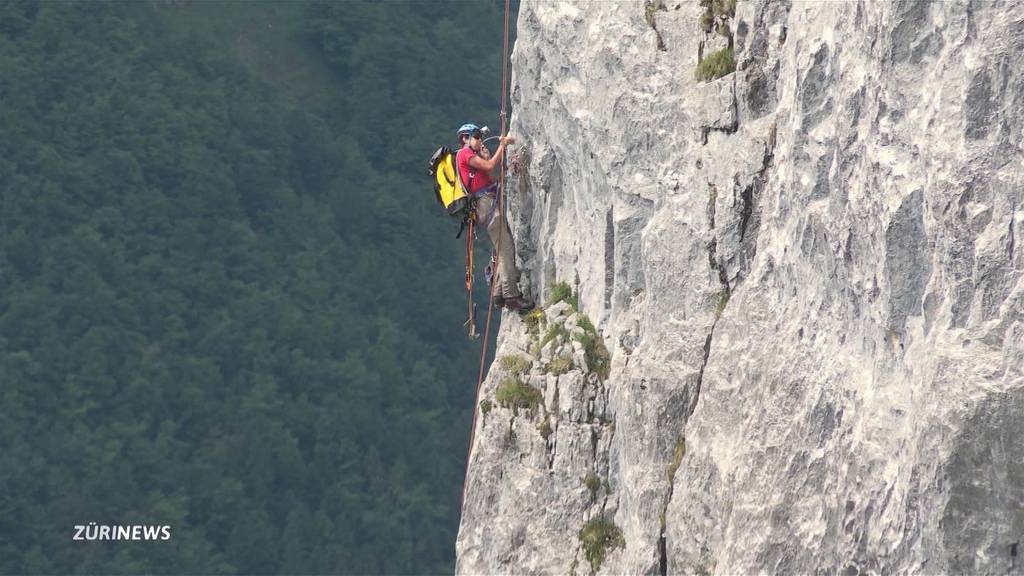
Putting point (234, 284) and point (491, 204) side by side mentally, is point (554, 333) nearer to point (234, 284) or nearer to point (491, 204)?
point (491, 204)

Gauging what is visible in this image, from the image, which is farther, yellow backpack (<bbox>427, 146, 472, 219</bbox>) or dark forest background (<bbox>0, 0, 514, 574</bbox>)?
dark forest background (<bbox>0, 0, 514, 574</bbox>)

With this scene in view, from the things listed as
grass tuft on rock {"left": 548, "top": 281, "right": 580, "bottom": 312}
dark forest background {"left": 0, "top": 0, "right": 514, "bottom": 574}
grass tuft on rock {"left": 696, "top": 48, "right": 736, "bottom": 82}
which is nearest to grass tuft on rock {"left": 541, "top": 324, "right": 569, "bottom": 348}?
grass tuft on rock {"left": 548, "top": 281, "right": 580, "bottom": 312}

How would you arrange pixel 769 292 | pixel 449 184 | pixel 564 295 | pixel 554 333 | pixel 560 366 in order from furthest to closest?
pixel 449 184 < pixel 564 295 < pixel 554 333 < pixel 560 366 < pixel 769 292

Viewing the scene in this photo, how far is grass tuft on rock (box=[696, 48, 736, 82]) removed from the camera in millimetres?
13922

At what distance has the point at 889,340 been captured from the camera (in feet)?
36.0

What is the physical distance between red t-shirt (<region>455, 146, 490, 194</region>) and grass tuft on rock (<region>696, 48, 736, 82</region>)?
442 centimetres

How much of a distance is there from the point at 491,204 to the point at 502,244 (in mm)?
439

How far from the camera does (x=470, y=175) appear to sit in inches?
724

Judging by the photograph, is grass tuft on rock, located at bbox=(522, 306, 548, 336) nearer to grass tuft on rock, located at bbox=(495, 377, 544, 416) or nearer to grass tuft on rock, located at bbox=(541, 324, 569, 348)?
grass tuft on rock, located at bbox=(541, 324, 569, 348)

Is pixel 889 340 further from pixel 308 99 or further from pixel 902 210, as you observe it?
pixel 308 99

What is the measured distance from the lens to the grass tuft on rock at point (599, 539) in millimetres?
15094

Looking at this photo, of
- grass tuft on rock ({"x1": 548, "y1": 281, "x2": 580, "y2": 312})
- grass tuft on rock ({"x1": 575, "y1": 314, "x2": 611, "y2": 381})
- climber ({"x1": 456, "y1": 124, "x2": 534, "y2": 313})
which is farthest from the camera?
climber ({"x1": 456, "y1": 124, "x2": 534, "y2": 313})

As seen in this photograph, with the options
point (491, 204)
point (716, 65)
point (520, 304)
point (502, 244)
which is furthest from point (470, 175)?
point (716, 65)

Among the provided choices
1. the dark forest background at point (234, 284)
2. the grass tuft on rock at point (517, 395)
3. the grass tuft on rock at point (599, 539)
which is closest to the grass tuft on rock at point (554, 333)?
the grass tuft on rock at point (517, 395)
